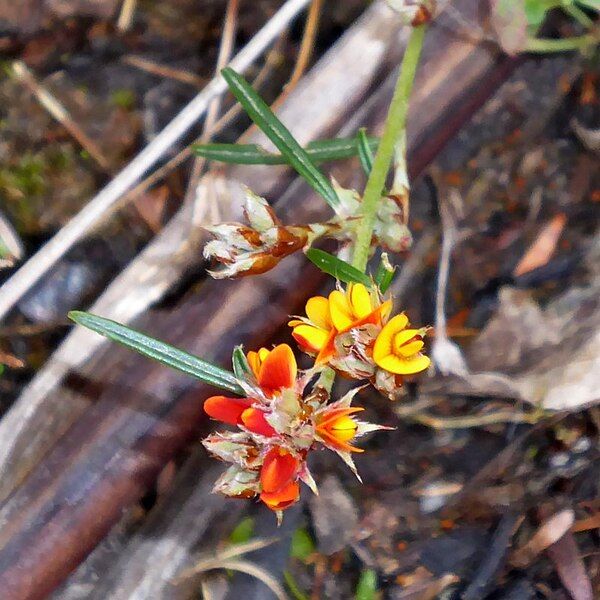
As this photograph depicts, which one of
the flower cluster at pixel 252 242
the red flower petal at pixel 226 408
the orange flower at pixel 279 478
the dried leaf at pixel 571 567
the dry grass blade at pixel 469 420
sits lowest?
the dried leaf at pixel 571 567

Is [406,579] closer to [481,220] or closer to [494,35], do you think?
[481,220]

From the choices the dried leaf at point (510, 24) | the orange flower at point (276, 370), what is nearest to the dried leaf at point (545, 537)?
the orange flower at point (276, 370)

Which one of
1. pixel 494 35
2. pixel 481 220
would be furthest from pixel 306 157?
pixel 481 220

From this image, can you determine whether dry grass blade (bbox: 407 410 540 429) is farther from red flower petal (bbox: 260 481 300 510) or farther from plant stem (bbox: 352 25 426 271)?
red flower petal (bbox: 260 481 300 510)

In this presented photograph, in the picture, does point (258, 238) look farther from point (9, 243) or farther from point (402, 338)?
point (9, 243)

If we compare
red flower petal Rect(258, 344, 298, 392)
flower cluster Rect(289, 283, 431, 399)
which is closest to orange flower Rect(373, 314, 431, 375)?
flower cluster Rect(289, 283, 431, 399)

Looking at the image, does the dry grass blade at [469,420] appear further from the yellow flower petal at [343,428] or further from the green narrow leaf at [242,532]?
the yellow flower petal at [343,428]

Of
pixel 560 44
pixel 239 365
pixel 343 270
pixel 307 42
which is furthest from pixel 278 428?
pixel 560 44
